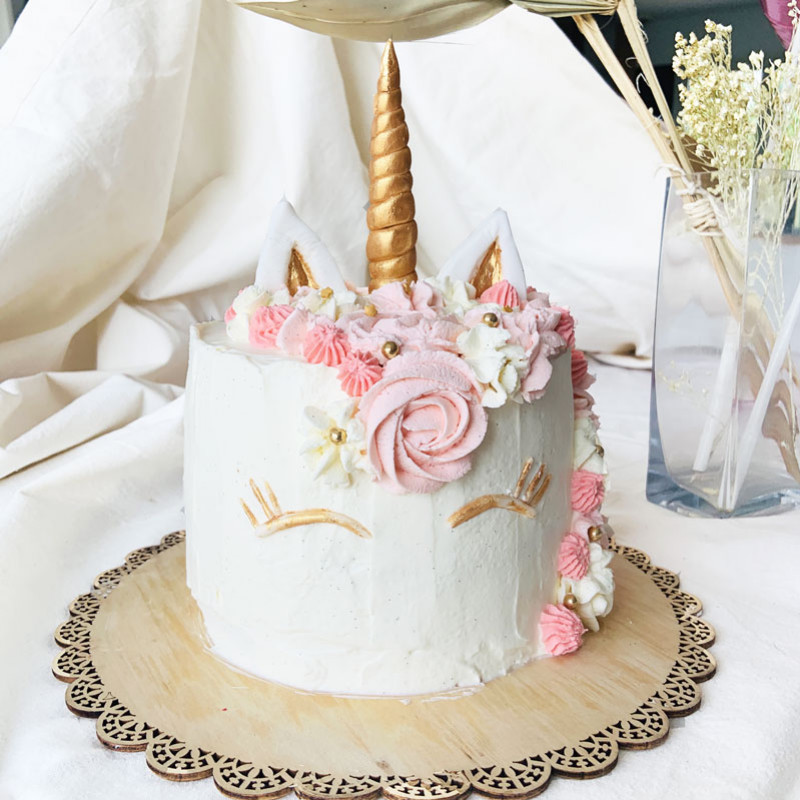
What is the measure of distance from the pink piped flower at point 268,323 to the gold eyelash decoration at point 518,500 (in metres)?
0.28

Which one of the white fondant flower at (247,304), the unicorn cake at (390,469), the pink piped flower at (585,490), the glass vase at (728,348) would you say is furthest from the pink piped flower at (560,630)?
the glass vase at (728,348)

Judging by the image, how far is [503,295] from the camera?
3.55 feet

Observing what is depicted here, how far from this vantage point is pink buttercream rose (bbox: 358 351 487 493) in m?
0.93

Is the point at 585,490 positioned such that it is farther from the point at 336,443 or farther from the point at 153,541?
the point at 153,541

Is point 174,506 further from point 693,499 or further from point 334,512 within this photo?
point 693,499

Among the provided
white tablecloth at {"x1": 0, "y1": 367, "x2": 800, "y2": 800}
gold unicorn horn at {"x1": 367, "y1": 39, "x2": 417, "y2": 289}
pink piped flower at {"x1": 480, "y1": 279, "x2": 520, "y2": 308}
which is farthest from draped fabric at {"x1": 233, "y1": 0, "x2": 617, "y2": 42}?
white tablecloth at {"x1": 0, "y1": 367, "x2": 800, "y2": 800}

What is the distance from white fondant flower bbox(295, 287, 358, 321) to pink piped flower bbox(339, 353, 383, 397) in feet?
0.32

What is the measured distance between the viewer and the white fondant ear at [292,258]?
43.4 inches

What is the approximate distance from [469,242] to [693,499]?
72 cm

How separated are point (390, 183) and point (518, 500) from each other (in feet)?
1.29

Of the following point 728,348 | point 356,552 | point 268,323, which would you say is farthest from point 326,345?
point 728,348

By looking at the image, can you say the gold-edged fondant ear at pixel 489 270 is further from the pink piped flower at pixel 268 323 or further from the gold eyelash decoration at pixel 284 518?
the gold eyelash decoration at pixel 284 518

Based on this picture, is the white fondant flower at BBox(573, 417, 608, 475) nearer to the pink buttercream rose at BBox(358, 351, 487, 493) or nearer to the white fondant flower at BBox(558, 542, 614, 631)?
the white fondant flower at BBox(558, 542, 614, 631)

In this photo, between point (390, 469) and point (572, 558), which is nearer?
point (390, 469)
